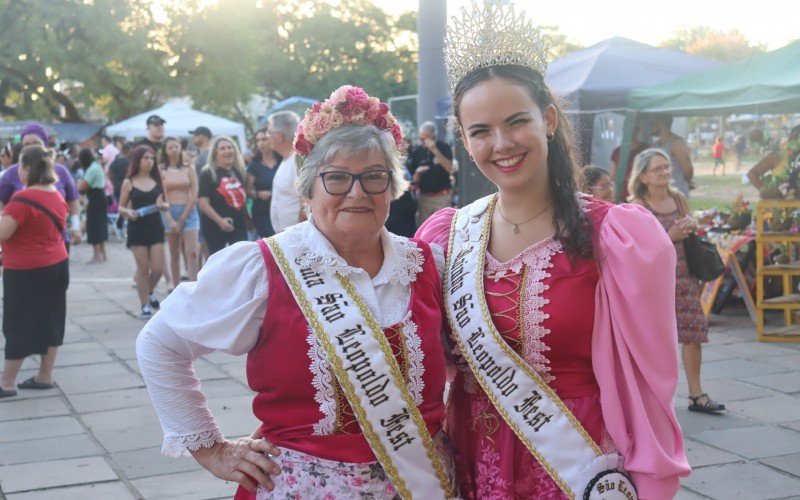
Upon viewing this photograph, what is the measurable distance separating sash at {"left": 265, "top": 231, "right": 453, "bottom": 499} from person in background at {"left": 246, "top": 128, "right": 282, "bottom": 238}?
673 cm

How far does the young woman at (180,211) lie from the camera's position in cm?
1037

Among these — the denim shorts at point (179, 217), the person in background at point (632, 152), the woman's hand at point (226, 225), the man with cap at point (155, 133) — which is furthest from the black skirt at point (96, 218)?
the person in background at point (632, 152)

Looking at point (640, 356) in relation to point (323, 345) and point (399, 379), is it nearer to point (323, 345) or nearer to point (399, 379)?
point (399, 379)

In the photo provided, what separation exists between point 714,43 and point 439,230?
70037mm

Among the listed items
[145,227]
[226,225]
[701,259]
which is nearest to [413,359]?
[701,259]

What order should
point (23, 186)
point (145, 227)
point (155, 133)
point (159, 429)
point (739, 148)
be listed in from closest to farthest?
point (159, 429), point (23, 186), point (145, 227), point (155, 133), point (739, 148)

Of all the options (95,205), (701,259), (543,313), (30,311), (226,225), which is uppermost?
(543,313)

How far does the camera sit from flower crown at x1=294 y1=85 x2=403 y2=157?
2.44 m

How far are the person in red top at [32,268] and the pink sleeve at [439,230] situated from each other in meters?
4.45

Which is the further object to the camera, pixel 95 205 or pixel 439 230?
pixel 95 205

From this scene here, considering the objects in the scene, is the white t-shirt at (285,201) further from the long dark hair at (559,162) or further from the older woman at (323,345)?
the older woman at (323,345)

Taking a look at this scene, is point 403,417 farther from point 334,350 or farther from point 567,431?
point 567,431

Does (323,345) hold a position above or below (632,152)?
above

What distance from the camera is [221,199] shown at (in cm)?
972
